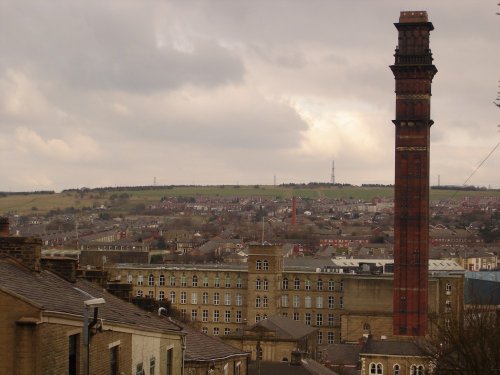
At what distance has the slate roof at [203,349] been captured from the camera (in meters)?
26.0

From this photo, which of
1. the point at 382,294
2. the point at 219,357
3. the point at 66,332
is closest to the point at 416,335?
the point at 382,294

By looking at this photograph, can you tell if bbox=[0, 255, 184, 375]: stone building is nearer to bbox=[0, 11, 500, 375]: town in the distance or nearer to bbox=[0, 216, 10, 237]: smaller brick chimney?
bbox=[0, 11, 500, 375]: town in the distance

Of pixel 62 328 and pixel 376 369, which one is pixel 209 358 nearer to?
pixel 62 328

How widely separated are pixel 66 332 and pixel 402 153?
73153mm

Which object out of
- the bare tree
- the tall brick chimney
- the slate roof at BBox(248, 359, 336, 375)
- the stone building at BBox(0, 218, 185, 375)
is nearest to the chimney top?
the tall brick chimney

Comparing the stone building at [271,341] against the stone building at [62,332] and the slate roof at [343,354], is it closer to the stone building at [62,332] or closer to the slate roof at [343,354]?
the slate roof at [343,354]

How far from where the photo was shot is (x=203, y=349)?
28172 mm

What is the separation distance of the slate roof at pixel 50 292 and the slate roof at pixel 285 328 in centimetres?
5667

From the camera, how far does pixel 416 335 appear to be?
85.6 metres

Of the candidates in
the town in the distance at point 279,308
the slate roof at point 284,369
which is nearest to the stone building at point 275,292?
the town in the distance at point 279,308

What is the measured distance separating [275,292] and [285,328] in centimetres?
2394

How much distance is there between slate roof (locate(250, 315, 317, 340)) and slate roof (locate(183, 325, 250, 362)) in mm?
45098

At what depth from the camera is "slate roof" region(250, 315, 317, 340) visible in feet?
254

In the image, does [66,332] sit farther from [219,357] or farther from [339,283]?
[339,283]
